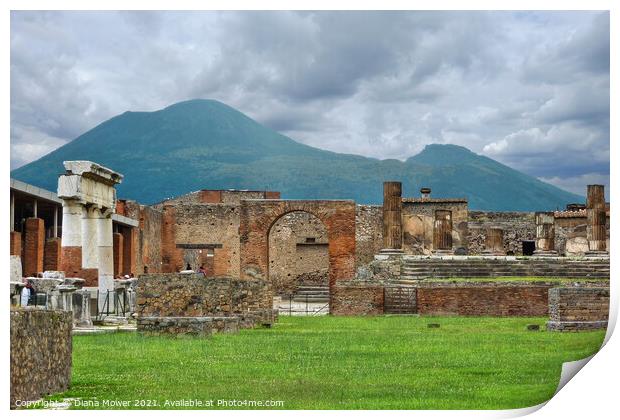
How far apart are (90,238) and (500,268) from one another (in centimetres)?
1281

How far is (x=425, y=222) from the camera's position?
4678 cm

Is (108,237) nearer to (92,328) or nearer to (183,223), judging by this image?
(92,328)

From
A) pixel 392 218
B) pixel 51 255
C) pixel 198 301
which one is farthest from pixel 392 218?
pixel 198 301

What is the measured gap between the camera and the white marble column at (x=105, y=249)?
85.6 feet

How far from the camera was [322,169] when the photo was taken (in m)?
93.4

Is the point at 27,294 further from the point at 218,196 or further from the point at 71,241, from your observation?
the point at 218,196

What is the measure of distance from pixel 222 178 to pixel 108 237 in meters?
50.4

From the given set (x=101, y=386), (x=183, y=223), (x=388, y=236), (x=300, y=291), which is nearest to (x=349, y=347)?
(x=101, y=386)

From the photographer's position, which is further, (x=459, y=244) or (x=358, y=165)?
(x=358, y=165)

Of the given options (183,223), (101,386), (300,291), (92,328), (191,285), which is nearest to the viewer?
(101,386)

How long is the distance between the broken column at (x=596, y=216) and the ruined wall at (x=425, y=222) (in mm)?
7255

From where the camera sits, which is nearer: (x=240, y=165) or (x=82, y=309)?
(x=82, y=309)

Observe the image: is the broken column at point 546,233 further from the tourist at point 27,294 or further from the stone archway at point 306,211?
the tourist at point 27,294

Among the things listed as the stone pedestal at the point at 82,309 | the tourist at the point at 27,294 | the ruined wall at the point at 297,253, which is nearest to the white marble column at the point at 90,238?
the tourist at the point at 27,294
